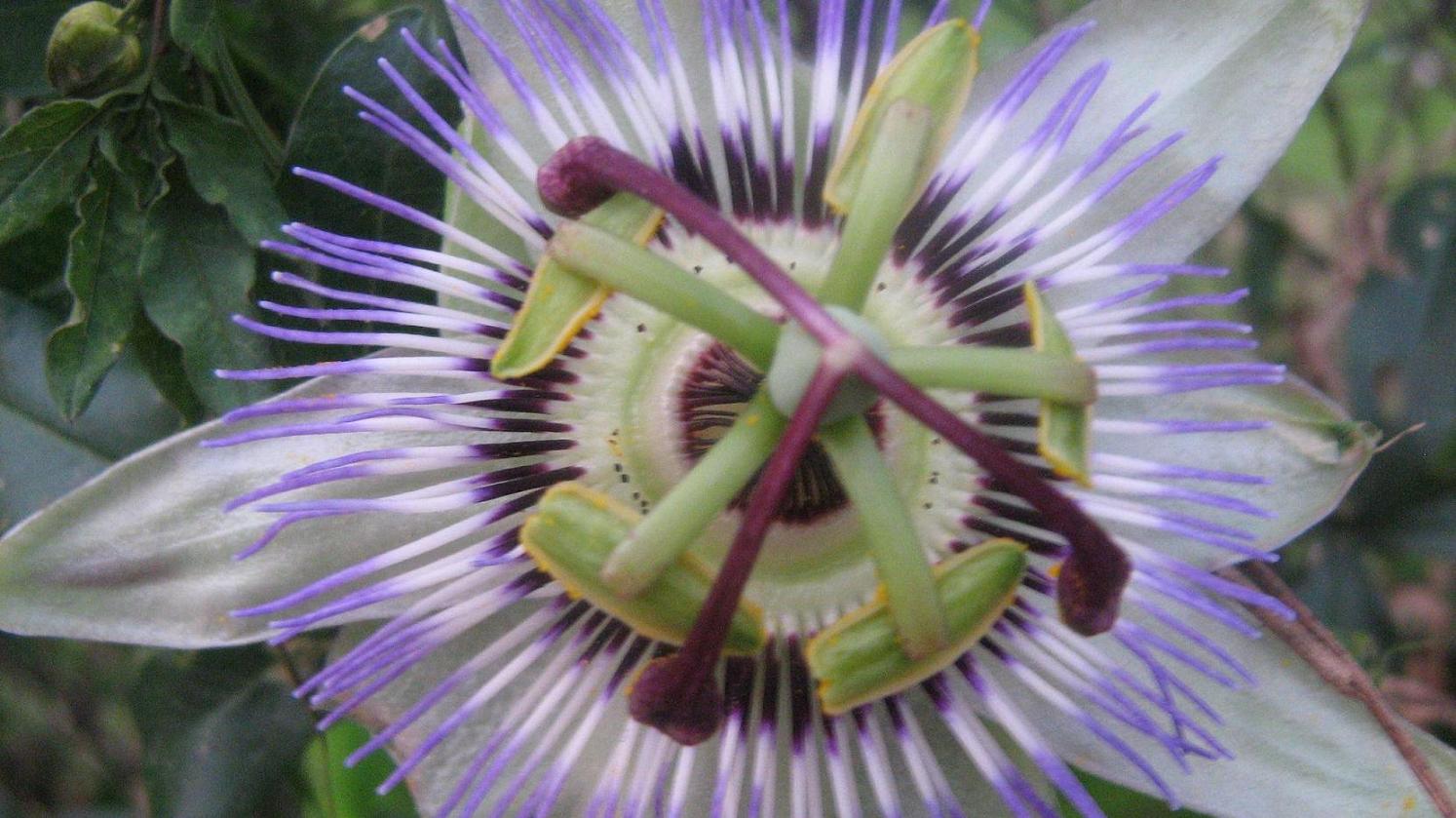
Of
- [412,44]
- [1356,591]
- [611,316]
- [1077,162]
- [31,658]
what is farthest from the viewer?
[31,658]

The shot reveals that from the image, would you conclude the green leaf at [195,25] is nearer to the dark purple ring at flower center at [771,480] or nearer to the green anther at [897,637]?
the dark purple ring at flower center at [771,480]

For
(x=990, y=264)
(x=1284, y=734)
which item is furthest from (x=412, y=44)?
(x=1284, y=734)

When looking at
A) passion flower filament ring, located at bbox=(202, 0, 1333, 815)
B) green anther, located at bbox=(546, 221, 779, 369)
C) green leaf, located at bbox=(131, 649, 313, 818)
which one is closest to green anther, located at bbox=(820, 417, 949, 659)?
passion flower filament ring, located at bbox=(202, 0, 1333, 815)

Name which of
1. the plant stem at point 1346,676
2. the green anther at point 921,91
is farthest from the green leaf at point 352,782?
the plant stem at point 1346,676

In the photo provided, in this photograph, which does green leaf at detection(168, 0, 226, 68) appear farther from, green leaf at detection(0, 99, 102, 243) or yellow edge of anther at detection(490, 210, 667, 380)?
yellow edge of anther at detection(490, 210, 667, 380)

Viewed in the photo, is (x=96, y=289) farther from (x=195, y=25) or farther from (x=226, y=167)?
(x=195, y=25)

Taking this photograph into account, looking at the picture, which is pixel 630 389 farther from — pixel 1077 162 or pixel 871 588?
pixel 1077 162

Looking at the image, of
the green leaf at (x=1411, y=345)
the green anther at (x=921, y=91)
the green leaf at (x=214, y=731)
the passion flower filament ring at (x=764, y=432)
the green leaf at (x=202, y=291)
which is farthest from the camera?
the green leaf at (x=1411, y=345)
